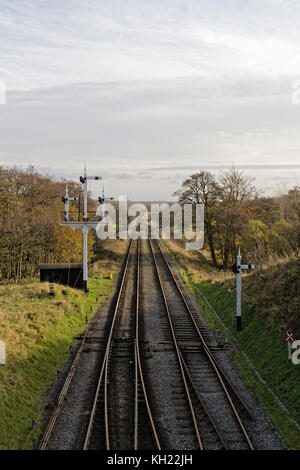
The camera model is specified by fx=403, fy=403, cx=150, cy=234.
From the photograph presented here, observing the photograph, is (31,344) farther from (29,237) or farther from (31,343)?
(29,237)

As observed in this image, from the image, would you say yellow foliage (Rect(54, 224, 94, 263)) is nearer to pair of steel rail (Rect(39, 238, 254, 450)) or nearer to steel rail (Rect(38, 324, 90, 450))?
pair of steel rail (Rect(39, 238, 254, 450))

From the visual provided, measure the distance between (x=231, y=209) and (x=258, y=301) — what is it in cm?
1937

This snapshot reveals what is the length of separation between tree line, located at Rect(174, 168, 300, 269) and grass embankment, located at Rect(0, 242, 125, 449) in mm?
15414

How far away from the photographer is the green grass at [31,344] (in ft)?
34.0

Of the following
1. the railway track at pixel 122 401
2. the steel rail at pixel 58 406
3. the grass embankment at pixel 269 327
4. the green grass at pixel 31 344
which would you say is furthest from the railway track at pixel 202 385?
the green grass at pixel 31 344

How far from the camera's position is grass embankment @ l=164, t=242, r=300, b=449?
1168 centimetres

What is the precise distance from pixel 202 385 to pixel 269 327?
16.1ft

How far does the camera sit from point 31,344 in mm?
14734

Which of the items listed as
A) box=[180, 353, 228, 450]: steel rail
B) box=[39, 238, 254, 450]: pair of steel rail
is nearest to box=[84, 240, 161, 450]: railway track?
box=[39, 238, 254, 450]: pair of steel rail

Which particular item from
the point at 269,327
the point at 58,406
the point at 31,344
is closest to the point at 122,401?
the point at 58,406

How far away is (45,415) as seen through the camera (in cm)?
1087

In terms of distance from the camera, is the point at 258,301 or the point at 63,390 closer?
the point at 63,390
